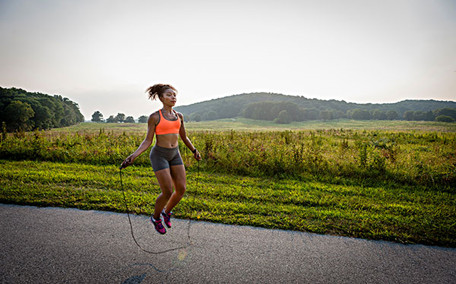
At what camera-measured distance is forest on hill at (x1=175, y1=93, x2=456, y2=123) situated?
90775 mm

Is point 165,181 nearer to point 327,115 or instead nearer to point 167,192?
point 167,192

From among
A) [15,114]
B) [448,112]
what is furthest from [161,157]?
[448,112]

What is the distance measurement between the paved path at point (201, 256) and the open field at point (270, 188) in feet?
1.49

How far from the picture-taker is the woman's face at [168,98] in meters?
3.28

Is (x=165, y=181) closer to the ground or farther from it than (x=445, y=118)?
closer to the ground

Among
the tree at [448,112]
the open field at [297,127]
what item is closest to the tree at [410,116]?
the tree at [448,112]

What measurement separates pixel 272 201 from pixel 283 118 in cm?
10035

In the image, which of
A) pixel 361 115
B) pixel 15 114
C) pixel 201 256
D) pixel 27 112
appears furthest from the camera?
pixel 361 115

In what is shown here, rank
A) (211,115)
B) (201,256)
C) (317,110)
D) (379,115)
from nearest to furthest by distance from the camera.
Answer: (201,256), (379,115), (317,110), (211,115)

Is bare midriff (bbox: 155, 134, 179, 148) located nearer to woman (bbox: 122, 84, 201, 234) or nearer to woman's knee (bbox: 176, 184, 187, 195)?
woman (bbox: 122, 84, 201, 234)

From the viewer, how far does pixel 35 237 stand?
11.8 ft

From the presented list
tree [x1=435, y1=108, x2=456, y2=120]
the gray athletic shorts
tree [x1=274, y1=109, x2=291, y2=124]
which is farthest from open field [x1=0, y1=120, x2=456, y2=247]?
tree [x1=435, y1=108, x2=456, y2=120]

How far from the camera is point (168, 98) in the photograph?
3.28 metres

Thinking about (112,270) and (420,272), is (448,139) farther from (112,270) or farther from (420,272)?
(112,270)
